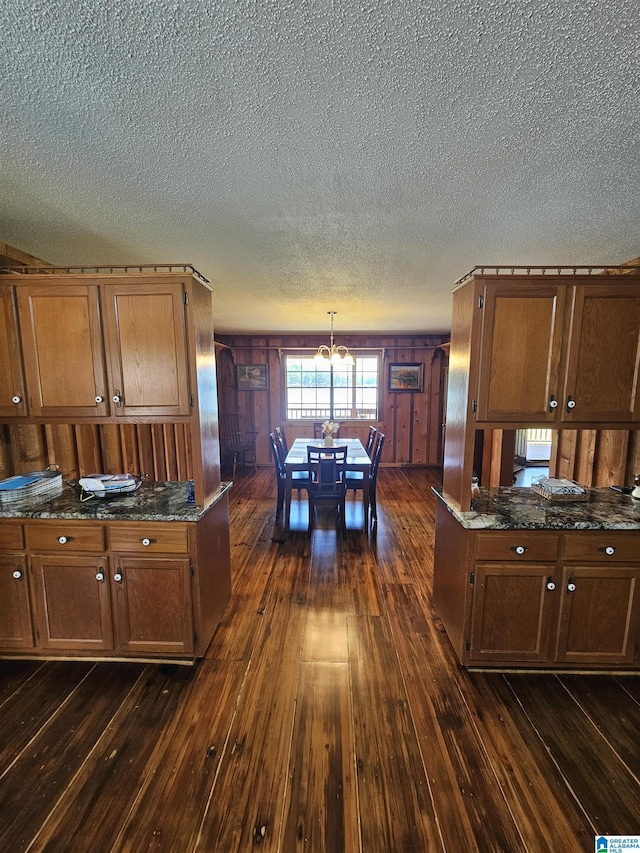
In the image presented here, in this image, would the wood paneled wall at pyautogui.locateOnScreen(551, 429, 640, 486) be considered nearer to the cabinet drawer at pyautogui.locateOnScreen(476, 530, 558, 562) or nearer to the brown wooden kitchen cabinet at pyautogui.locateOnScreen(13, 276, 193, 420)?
the cabinet drawer at pyautogui.locateOnScreen(476, 530, 558, 562)

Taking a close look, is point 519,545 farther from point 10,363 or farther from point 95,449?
point 95,449

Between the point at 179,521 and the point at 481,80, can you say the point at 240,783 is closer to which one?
the point at 179,521

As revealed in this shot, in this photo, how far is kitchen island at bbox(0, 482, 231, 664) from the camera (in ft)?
6.34

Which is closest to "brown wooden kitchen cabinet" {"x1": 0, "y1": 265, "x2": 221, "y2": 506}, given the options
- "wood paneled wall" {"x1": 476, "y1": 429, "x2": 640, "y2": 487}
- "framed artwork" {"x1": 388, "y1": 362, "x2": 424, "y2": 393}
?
"wood paneled wall" {"x1": 476, "y1": 429, "x2": 640, "y2": 487}

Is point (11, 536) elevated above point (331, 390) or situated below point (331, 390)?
below

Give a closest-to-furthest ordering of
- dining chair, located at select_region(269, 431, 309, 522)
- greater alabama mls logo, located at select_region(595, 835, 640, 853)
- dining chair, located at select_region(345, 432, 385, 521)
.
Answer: greater alabama mls logo, located at select_region(595, 835, 640, 853), dining chair, located at select_region(345, 432, 385, 521), dining chair, located at select_region(269, 431, 309, 522)

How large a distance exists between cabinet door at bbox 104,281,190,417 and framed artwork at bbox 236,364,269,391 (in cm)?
465

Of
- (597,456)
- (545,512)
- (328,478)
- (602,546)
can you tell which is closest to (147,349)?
(328,478)

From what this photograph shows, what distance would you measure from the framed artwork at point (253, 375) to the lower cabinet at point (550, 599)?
5.25m

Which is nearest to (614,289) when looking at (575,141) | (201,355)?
(575,141)

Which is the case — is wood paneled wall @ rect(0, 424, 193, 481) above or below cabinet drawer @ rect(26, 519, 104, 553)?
above

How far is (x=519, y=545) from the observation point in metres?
1.87

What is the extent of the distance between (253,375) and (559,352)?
540cm

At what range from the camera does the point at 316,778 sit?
1.42 m
